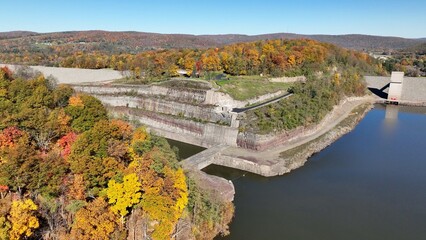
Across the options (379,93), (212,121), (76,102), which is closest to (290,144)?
(212,121)

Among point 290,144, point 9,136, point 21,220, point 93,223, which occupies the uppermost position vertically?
point 9,136

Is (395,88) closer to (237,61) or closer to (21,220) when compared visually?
(237,61)

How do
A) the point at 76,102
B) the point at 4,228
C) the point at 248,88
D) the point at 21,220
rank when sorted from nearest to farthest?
the point at 4,228
the point at 21,220
the point at 76,102
the point at 248,88

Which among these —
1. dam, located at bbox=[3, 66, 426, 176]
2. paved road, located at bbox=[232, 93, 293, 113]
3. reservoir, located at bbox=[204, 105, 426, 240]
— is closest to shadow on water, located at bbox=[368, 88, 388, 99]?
dam, located at bbox=[3, 66, 426, 176]

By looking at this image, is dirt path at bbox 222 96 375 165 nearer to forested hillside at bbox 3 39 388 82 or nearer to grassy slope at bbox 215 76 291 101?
grassy slope at bbox 215 76 291 101

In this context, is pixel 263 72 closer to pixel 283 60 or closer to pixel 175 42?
pixel 283 60

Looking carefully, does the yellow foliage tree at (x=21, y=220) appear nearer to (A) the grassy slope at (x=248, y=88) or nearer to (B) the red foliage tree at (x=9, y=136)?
(B) the red foliage tree at (x=9, y=136)

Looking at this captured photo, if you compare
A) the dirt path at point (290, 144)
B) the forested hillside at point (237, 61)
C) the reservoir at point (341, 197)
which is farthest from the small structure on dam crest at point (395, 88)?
the reservoir at point (341, 197)
